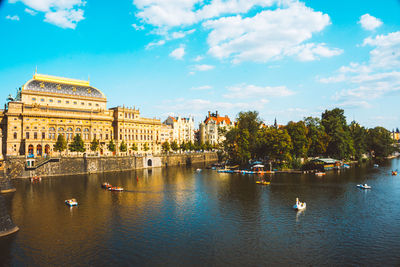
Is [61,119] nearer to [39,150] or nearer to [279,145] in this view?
[39,150]

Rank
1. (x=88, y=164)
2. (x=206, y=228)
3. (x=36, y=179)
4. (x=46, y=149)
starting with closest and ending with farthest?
(x=206, y=228) → (x=36, y=179) → (x=88, y=164) → (x=46, y=149)

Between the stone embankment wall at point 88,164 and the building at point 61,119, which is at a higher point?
the building at point 61,119

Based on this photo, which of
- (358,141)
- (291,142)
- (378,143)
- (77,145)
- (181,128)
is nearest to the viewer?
(291,142)

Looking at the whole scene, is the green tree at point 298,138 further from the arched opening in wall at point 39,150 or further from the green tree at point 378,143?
the arched opening in wall at point 39,150

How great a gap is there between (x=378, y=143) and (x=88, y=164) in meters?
148

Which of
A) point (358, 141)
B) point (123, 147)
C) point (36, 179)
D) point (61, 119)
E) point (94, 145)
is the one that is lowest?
point (36, 179)

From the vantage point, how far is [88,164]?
104m

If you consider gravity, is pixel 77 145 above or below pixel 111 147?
above

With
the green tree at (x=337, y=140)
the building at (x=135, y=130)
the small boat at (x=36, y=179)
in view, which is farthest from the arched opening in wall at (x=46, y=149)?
the green tree at (x=337, y=140)

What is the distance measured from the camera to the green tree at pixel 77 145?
4218 inches

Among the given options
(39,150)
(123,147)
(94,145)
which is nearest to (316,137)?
(123,147)

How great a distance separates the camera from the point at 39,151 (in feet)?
346

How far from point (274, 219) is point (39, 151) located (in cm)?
9490

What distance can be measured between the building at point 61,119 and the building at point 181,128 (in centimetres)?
3704
